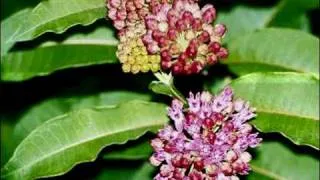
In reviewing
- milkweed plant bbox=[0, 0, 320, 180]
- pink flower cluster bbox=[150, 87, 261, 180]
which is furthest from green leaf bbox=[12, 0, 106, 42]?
pink flower cluster bbox=[150, 87, 261, 180]

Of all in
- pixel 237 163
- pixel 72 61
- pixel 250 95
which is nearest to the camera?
pixel 237 163

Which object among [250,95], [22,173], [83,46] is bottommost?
[22,173]

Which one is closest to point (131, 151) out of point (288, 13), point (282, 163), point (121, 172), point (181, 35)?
point (121, 172)

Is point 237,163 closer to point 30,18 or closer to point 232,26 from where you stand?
point 30,18

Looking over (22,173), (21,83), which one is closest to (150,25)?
(22,173)

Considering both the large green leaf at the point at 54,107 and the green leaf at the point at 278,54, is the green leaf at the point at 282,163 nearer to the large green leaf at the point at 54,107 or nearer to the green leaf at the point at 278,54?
the green leaf at the point at 278,54

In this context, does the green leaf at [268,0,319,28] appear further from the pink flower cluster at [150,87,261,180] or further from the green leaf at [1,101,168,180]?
the pink flower cluster at [150,87,261,180]
